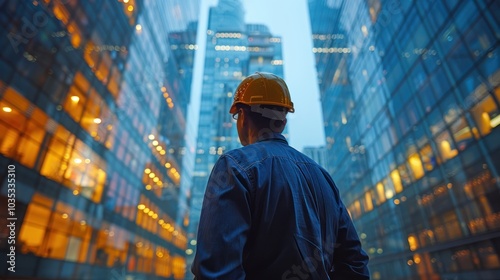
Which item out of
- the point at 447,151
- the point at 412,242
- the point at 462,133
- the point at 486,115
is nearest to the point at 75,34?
the point at 486,115

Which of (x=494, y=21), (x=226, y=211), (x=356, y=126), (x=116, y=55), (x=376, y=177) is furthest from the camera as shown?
(x=356, y=126)

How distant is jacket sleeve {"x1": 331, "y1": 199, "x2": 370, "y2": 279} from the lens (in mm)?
1878

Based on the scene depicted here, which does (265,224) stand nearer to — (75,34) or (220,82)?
(75,34)

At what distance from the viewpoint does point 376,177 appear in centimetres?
2750

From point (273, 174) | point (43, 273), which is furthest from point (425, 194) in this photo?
point (43, 273)

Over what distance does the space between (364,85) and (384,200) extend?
41.2 ft

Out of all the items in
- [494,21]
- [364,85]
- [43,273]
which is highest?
[364,85]

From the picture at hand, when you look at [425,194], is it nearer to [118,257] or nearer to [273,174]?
[273,174]

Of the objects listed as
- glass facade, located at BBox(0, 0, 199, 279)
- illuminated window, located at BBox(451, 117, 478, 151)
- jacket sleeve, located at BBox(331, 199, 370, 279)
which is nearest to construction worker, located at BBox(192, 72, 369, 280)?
jacket sleeve, located at BBox(331, 199, 370, 279)

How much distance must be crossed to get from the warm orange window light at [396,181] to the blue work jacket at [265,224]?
2400cm

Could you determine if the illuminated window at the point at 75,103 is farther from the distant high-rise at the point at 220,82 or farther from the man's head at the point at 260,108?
the distant high-rise at the point at 220,82

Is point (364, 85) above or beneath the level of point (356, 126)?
above

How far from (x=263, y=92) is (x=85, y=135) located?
67.5ft

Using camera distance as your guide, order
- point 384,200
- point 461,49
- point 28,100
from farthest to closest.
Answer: point 384,200 < point 461,49 < point 28,100
